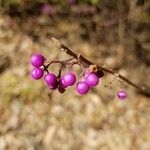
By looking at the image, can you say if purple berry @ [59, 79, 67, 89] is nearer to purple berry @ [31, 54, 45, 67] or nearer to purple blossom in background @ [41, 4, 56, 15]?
purple berry @ [31, 54, 45, 67]

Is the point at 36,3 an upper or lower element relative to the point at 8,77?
upper

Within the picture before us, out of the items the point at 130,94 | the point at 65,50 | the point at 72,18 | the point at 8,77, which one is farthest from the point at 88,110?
the point at 65,50

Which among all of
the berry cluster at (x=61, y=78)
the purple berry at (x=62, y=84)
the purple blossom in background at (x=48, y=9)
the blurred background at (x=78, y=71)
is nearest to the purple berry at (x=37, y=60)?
the berry cluster at (x=61, y=78)

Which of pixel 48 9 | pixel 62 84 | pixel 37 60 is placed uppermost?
pixel 37 60

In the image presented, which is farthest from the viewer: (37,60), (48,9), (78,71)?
(48,9)

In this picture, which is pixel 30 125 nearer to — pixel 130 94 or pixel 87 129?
pixel 87 129

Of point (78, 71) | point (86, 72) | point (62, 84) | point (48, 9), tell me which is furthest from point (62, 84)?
point (48, 9)

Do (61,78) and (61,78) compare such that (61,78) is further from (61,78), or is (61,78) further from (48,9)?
(48,9)

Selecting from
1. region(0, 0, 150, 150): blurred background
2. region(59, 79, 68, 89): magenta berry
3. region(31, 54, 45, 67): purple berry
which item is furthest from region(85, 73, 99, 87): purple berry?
region(0, 0, 150, 150): blurred background

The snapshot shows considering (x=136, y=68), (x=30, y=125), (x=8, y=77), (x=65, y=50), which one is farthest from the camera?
(x=136, y=68)
